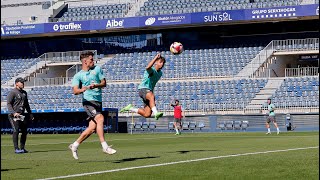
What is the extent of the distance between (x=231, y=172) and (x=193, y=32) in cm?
4636

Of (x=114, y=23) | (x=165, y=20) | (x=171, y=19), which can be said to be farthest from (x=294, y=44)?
(x=114, y=23)

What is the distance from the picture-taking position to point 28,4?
6266 centimetres

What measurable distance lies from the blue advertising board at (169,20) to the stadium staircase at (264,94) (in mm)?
4574

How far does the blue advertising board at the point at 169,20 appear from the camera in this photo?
49219 millimetres

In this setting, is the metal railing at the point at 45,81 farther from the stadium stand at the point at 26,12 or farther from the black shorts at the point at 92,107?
the black shorts at the point at 92,107

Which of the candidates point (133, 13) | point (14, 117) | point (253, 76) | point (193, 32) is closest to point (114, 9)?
point (133, 13)

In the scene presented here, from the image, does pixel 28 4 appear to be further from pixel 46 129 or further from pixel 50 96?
pixel 46 129

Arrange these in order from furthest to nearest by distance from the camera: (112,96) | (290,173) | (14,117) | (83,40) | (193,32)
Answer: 1. (83,40)
2. (193,32)
3. (112,96)
4. (14,117)
5. (290,173)

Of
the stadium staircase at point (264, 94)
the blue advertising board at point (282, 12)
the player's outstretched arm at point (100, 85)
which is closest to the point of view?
the player's outstretched arm at point (100, 85)

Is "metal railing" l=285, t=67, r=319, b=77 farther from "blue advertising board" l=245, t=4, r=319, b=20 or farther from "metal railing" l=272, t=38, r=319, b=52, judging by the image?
"blue advertising board" l=245, t=4, r=319, b=20

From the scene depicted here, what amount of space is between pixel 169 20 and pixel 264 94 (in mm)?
10395

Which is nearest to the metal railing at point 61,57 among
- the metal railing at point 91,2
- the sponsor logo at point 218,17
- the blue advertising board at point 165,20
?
the metal railing at point 91,2

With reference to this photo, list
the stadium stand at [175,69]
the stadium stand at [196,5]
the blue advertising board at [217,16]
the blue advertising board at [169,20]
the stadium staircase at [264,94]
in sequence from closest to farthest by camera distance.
Answer: the stadium staircase at [264,94] → the stadium stand at [175,69] → the blue advertising board at [169,20] → the blue advertising board at [217,16] → the stadium stand at [196,5]

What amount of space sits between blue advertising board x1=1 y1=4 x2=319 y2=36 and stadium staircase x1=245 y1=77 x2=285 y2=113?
4.57 m
